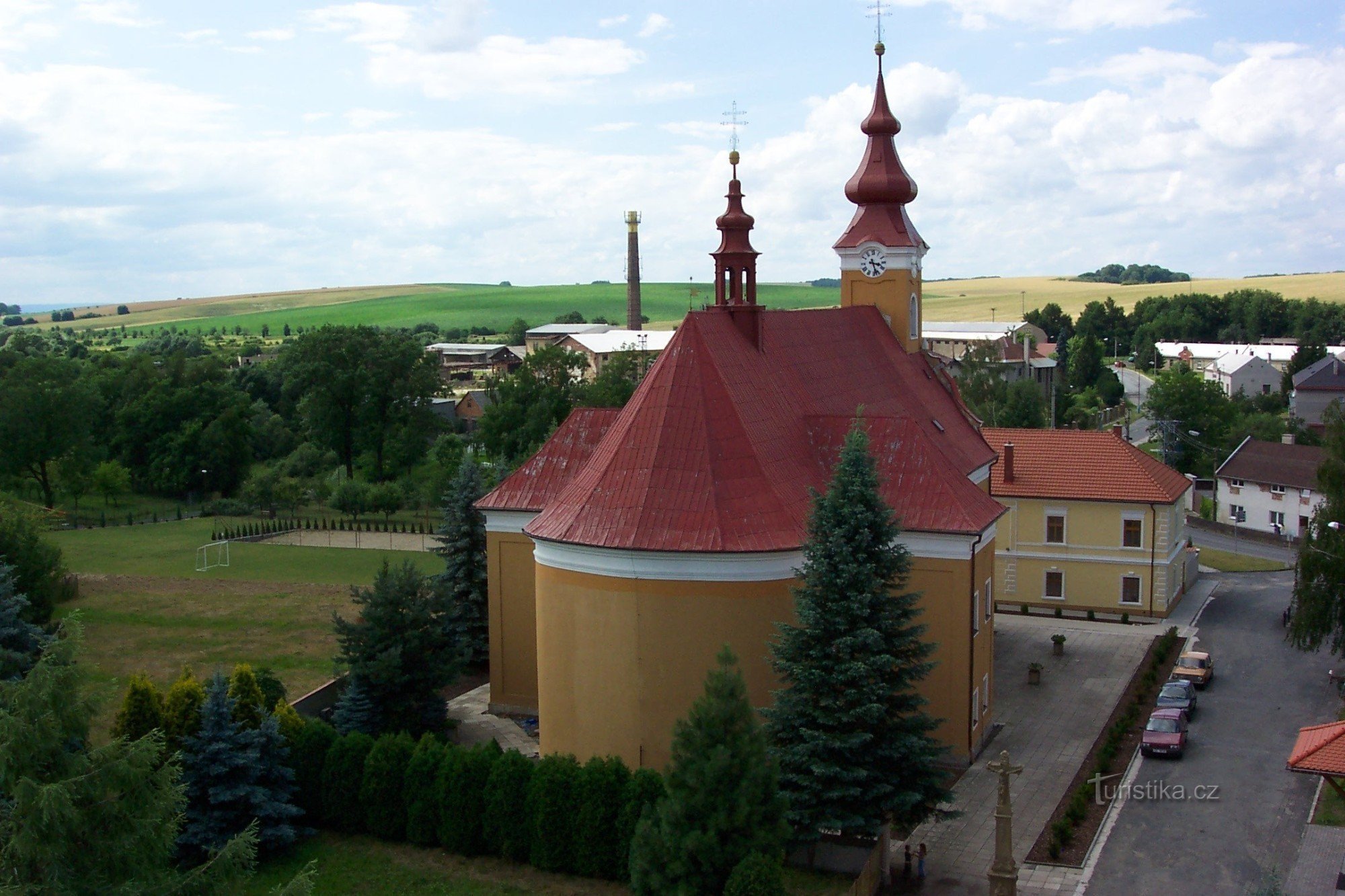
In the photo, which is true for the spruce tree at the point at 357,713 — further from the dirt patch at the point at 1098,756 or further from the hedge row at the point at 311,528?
the hedge row at the point at 311,528

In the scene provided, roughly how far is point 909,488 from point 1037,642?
11.2 meters

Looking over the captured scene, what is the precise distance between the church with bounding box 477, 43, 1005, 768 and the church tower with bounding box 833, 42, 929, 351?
7370mm

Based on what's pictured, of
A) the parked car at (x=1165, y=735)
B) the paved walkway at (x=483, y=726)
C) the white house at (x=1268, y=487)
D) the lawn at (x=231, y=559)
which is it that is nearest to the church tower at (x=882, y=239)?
the parked car at (x=1165, y=735)

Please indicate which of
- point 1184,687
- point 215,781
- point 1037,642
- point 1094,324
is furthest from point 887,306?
point 1094,324

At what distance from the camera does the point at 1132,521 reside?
117ft

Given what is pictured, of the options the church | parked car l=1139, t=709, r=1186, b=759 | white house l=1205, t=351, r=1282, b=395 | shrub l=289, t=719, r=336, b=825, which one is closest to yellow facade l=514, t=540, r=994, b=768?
the church

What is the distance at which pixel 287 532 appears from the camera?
5219cm

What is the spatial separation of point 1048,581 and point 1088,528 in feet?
6.60

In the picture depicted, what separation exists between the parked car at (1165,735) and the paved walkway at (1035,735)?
4.11 feet

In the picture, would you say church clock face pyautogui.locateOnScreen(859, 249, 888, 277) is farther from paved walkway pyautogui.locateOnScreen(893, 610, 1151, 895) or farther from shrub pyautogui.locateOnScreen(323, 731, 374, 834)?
shrub pyautogui.locateOnScreen(323, 731, 374, 834)

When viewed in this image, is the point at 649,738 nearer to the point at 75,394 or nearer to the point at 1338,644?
the point at 1338,644

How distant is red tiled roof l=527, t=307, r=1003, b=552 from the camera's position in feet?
72.0

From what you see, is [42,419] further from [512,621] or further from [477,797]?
[477,797]

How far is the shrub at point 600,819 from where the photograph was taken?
19672 millimetres
